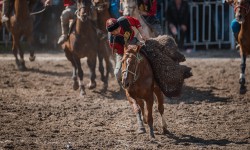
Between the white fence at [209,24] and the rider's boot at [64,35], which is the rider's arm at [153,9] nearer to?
the rider's boot at [64,35]

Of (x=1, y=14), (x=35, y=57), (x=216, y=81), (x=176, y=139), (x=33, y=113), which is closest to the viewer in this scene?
(x=176, y=139)

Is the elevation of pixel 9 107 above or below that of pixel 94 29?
below

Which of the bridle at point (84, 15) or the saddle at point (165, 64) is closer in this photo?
the saddle at point (165, 64)

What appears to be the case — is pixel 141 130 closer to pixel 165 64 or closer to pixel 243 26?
pixel 165 64

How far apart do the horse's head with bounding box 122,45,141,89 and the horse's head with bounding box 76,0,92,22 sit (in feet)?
14.1

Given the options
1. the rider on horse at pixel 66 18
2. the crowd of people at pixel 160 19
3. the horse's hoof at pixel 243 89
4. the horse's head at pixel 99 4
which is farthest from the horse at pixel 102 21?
the horse's hoof at pixel 243 89

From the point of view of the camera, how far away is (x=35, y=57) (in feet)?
66.7

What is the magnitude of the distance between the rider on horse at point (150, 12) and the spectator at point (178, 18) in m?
6.16

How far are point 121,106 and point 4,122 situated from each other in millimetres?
2675

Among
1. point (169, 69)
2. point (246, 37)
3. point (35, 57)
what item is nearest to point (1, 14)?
point (35, 57)

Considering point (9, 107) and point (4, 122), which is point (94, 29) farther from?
point (4, 122)

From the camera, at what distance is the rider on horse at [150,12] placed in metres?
14.8

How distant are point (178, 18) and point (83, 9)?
6.78m

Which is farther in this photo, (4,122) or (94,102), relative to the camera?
(94,102)
